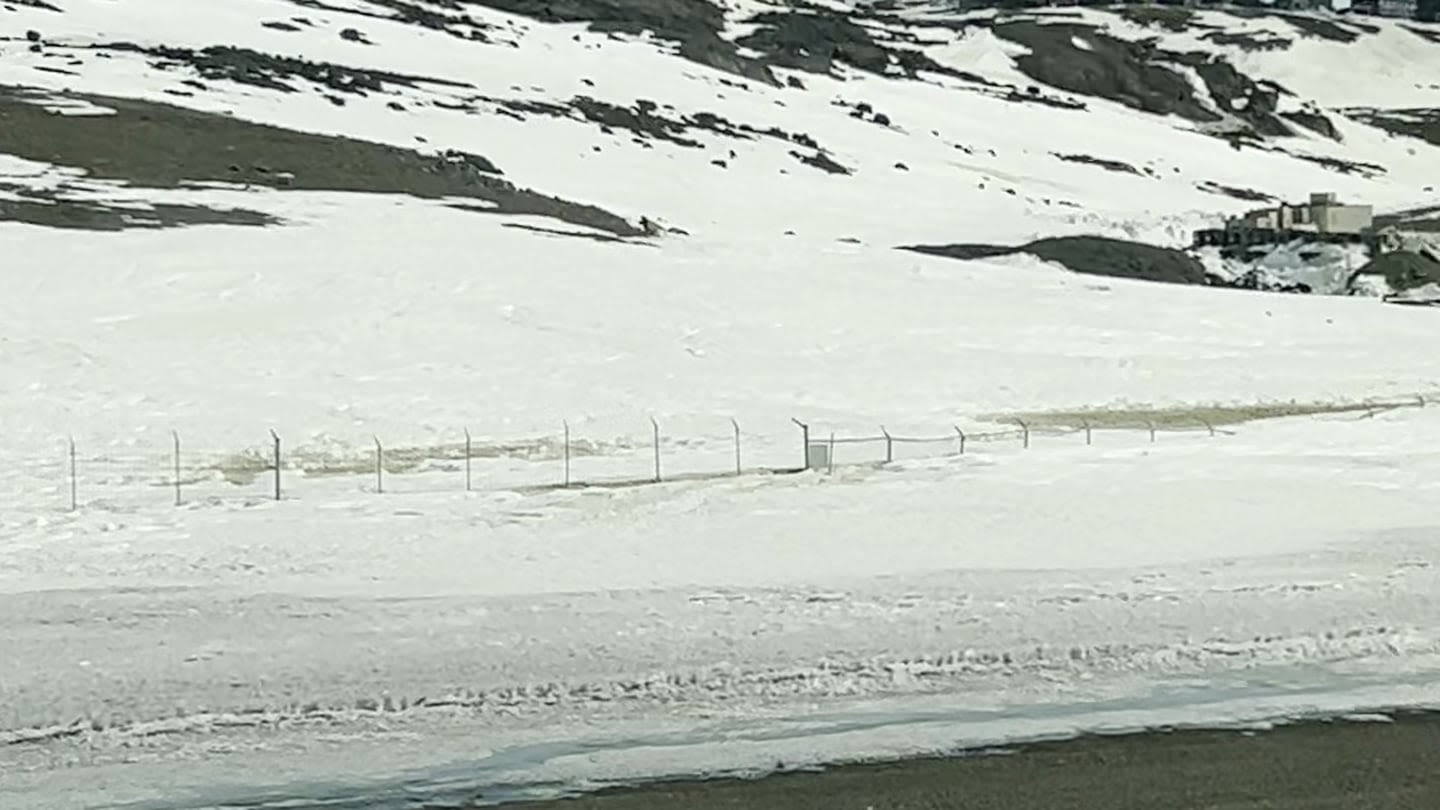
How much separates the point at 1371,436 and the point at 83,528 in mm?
20287

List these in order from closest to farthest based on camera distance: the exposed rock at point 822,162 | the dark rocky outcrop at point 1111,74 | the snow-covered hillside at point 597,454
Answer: the snow-covered hillside at point 597,454 < the exposed rock at point 822,162 < the dark rocky outcrop at point 1111,74

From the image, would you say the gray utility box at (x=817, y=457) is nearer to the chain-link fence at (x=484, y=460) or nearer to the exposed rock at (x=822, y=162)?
the chain-link fence at (x=484, y=460)

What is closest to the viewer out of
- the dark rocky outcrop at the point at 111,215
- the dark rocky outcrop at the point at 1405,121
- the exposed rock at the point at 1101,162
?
the dark rocky outcrop at the point at 111,215

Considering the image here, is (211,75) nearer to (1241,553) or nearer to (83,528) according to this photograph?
(83,528)

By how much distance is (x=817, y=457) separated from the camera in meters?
25.6

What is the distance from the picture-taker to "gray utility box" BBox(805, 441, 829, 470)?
2527cm

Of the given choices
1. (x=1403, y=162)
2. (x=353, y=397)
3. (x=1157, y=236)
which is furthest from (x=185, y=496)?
(x=1403, y=162)

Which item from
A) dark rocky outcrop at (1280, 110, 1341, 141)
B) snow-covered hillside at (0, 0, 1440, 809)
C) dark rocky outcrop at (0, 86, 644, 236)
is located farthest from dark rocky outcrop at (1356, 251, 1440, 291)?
dark rocky outcrop at (1280, 110, 1341, 141)

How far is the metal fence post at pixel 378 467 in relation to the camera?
79.5 feet

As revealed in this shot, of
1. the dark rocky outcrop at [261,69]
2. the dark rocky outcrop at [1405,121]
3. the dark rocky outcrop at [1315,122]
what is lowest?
the dark rocky outcrop at [261,69]

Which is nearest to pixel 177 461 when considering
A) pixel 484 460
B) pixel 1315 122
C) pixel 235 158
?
pixel 484 460

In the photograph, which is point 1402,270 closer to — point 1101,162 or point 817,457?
point 817,457

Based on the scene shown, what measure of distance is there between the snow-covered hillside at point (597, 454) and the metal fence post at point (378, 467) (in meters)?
0.25

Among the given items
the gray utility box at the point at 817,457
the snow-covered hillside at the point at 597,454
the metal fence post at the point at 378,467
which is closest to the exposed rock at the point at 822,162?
the snow-covered hillside at the point at 597,454
